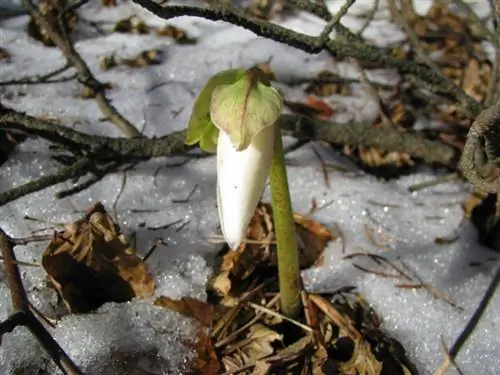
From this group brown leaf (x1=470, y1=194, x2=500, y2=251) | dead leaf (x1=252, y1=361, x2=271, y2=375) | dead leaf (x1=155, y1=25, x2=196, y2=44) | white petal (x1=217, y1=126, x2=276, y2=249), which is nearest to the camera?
white petal (x1=217, y1=126, x2=276, y2=249)

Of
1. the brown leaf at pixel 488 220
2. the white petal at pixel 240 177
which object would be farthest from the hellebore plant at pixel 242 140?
the brown leaf at pixel 488 220

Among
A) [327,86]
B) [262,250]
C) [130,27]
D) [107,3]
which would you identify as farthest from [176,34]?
[262,250]

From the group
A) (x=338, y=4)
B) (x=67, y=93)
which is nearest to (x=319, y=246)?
(x=67, y=93)

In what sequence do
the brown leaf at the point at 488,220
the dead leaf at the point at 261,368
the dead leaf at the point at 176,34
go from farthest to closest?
the dead leaf at the point at 176,34, the brown leaf at the point at 488,220, the dead leaf at the point at 261,368

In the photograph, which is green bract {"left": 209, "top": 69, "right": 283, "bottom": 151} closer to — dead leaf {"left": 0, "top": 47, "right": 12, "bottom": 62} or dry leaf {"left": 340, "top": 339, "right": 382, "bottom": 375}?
dry leaf {"left": 340, "top": 339, "right": 382, "bottom": 375}

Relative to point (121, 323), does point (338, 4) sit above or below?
above

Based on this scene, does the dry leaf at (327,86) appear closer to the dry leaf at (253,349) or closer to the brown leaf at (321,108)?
the brown leaf at (321,108)

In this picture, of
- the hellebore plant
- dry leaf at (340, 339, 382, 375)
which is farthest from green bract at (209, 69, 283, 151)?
dry leaf at (340, 339, 382, 375)

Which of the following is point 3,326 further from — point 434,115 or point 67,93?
point 434,115
